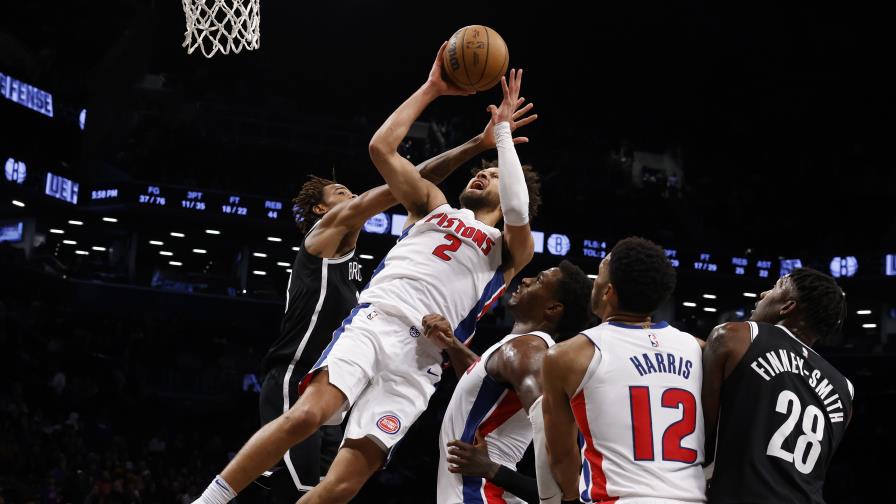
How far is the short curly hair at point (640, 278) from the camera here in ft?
11.4

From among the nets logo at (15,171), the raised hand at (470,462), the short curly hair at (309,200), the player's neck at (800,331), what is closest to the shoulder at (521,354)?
the raised hand at (470,462)

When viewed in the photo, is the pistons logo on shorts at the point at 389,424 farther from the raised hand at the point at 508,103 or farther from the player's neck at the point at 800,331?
the player's neck at the point at 800,331

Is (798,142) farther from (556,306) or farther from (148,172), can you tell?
(556,306)

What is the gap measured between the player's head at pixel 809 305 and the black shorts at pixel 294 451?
8.11 feet

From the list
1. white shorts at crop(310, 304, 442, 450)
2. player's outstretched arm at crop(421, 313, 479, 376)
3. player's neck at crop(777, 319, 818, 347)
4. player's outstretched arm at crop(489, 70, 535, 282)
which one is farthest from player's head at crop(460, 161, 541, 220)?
player's neck at crop(777, 319, 818, 347)

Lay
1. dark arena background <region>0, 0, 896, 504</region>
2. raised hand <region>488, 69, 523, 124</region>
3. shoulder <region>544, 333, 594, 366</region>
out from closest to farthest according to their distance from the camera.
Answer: shoulder <region>544, 333, 594, 366</region> → raised hand <region>488, 69, 523, 124</region> → dark arena background <region>0, 0, 896, 504</region>

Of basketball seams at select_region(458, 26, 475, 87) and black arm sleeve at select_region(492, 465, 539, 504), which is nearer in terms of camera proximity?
black arm sleeve at select_region(492, 465, 539, 504)

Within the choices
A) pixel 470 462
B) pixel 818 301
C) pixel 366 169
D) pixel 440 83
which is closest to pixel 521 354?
pixel 470 462

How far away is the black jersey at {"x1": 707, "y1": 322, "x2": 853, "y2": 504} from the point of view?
331cm

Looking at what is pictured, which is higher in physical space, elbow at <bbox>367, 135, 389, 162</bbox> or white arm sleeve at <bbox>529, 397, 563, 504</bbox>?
elbow at <bbox>367, 135, 389, 162</bbox>

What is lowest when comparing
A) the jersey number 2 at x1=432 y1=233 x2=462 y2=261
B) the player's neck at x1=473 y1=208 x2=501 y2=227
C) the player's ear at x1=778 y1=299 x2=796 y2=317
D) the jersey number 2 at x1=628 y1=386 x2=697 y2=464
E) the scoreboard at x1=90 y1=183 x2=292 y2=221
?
the jersey number 2 at x1=628 y1=386 x2=697 y2=464

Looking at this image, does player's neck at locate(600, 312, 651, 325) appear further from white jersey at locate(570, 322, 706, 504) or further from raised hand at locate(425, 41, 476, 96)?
raised hand at locate(425, 41, 476, 96)

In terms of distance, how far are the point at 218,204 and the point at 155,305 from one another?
115 inches

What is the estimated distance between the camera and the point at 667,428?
3295 mm
